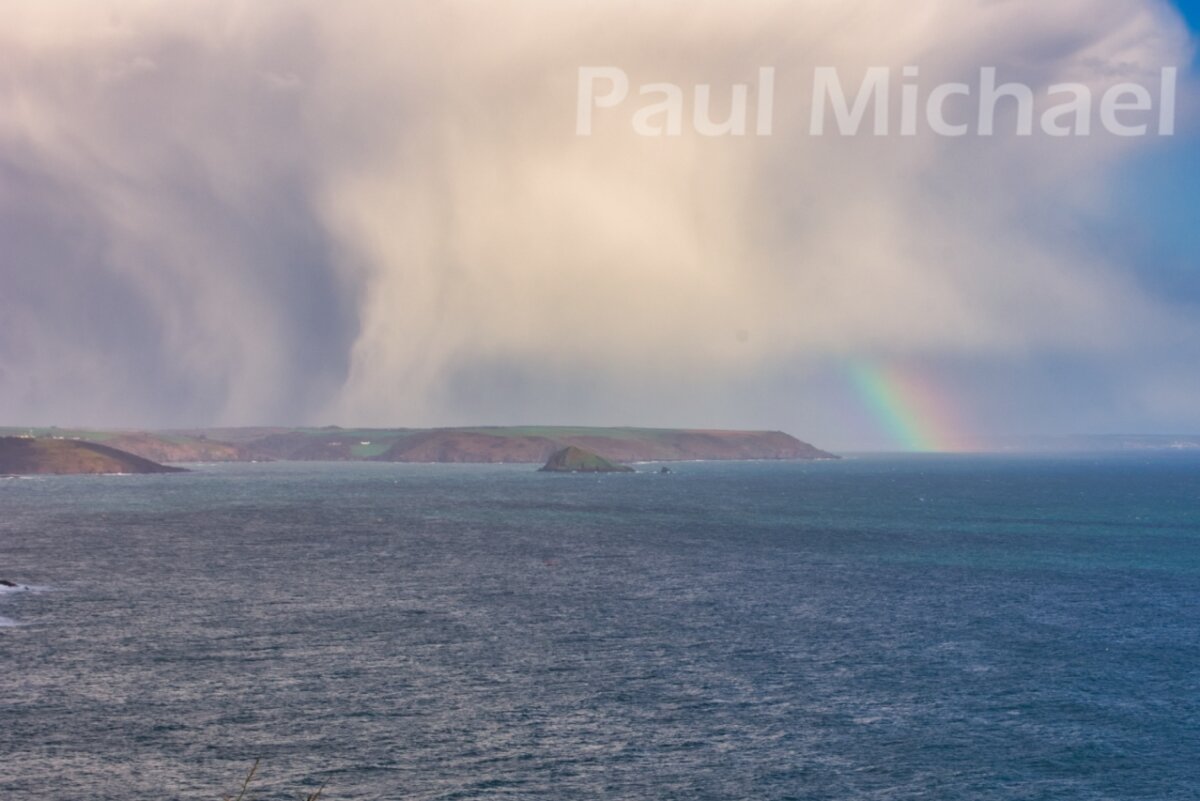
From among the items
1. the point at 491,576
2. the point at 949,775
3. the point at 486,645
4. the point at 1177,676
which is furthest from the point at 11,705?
the point at 1177,676

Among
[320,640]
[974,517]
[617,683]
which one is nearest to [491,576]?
[320,640]

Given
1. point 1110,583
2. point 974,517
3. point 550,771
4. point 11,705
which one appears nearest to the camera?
point 550,771

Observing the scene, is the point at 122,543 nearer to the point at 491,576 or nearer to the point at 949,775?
the point at 491,576

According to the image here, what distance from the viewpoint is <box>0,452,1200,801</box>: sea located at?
144ft

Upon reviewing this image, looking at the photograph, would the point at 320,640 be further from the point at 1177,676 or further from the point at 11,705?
the point at 1177,676

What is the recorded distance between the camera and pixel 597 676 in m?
58.9

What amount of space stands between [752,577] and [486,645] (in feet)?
131

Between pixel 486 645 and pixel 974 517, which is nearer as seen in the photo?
pixel 486 645

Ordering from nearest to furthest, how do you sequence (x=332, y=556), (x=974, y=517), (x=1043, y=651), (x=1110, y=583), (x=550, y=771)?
(x=550, y=771) < (x=1043, y=651) < (x=1110, y=583) < (x=332, y=556) < (x=974, y=517)

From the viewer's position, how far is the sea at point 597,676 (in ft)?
144

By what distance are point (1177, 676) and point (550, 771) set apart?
3747 cm

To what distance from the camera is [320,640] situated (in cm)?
6819

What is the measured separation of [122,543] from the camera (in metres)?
129

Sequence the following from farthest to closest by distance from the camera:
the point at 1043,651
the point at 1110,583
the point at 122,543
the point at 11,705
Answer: the point at 122,543, the point at 1110,583, the point at 1043,651, the point at 11,705
